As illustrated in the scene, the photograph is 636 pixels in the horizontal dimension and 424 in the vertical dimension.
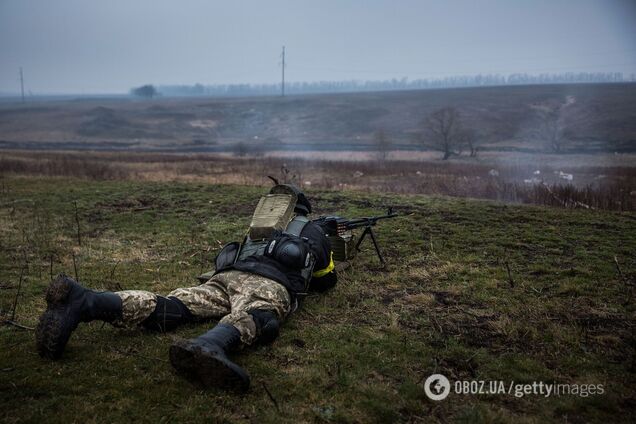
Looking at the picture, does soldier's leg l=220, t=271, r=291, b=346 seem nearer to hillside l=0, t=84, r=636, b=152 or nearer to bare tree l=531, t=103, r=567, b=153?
bare tree l=531, t=103, r=567, b=153

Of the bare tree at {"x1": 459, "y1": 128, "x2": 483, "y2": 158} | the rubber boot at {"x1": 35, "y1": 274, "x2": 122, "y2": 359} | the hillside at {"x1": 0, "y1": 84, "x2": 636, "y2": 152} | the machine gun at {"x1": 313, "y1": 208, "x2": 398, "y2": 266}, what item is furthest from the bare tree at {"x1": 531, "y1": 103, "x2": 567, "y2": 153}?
the rubber boot at {"x1": 35, "y1": 274, "x2": 122, "y2": 359}

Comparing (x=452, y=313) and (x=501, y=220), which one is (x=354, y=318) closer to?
(x=452, y=313)

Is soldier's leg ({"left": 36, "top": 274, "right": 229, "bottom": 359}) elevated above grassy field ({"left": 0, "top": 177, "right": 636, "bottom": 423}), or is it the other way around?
soldier's leg ({"left": 36, "top": 274, "right": 229, "bottom": 359})

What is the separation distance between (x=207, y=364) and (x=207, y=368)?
0.05 meters

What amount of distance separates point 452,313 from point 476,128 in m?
56.5

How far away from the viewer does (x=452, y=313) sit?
526 centimetres

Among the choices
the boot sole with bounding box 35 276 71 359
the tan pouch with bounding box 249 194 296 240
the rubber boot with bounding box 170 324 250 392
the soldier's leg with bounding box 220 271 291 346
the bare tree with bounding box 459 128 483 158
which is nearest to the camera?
the rubber boot with bounding box 170 324 250 392

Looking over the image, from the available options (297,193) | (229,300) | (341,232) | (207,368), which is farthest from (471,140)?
(207,368)

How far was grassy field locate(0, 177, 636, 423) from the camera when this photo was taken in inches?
135

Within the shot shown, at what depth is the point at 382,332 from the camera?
15.6 ft

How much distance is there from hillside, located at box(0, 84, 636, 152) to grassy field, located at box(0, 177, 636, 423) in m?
37.8

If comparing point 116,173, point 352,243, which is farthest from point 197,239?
point 116,173

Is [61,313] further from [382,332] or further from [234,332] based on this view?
[382,332]

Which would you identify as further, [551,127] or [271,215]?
[551,127]
